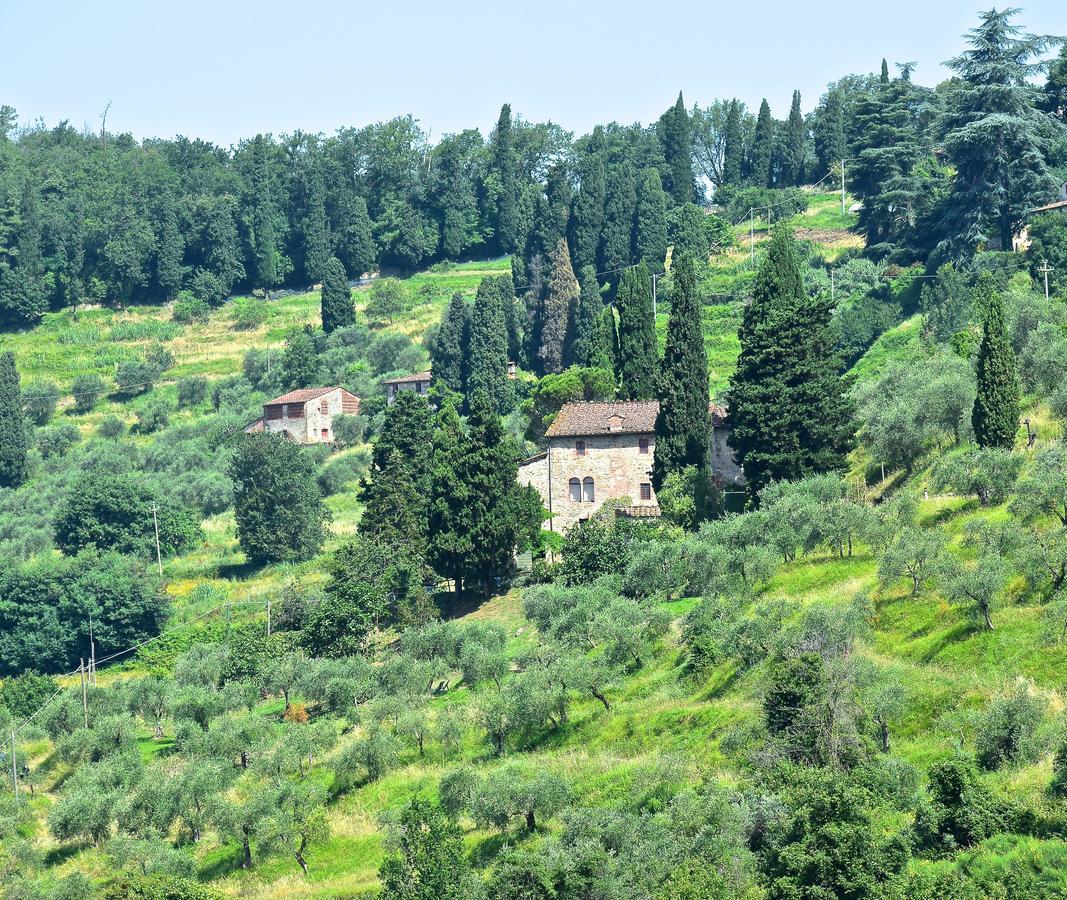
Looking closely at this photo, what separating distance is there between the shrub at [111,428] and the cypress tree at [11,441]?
7.33 meters

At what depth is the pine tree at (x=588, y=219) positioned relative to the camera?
120 metres

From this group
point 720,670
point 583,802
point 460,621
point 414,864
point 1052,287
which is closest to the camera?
point 414,864

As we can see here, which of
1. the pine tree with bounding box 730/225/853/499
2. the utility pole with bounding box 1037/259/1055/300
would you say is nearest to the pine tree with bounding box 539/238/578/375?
the utility pole with bounding box 1037/259/1055/300

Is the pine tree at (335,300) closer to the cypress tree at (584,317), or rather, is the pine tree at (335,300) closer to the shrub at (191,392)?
the shrub at (191,392)

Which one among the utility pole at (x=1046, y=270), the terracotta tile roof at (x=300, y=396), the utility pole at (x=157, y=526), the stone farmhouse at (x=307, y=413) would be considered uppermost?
the utility pole at (x=1046, y=270)

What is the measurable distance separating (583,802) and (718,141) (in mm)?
109672

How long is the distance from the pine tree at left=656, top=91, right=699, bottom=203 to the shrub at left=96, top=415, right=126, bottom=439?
159 feet

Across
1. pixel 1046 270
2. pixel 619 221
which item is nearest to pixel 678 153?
pixel 619 221

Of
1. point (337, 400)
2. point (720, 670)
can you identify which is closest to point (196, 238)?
point (337, 400)

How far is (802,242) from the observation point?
370ft

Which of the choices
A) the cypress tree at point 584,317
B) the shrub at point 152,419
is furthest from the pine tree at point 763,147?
the shrub at point 152,419

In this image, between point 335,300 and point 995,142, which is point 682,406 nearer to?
point 995,142

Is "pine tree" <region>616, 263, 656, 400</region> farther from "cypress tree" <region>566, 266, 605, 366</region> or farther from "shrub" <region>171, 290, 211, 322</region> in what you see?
"shrub" <region>171, 290, 211, 322</region>

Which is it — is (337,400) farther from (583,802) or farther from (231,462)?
(583,802)
